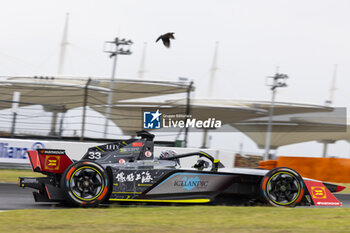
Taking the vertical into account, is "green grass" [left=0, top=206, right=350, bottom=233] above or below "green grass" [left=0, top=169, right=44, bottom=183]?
above

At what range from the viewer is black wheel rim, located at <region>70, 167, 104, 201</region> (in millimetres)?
7082

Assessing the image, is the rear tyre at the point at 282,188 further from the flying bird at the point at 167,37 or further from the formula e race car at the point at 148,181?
the flying bird at the point at 167,37

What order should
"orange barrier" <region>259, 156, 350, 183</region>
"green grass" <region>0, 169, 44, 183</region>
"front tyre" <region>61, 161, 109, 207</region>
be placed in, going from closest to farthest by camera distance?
"front tyre" <region>61, 161, 109, 207</region>
"green grass" <region>0, 169, 44, 183</region>
"orange barrier" <region>259, 156, 350, 183</region>

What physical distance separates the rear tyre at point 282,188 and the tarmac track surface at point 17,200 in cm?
300

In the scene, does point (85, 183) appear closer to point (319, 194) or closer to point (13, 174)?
point (319, 194)

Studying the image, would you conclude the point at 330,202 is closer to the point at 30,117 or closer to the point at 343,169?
the point at 343,169

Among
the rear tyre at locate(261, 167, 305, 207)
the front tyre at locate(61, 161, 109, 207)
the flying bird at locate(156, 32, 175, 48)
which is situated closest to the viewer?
the front tyre at locate(61, 161, 109, 207)

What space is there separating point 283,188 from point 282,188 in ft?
0.06

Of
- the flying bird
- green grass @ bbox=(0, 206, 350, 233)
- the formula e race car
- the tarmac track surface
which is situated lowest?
the tarmac track surface

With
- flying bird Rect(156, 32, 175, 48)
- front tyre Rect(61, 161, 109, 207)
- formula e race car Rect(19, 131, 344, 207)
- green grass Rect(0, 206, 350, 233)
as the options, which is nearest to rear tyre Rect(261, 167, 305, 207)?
formula e race car Rect(19, 131, 344, 207)

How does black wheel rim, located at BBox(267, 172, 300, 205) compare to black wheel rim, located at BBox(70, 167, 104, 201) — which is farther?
black wheel rim, located at BBox(267, 172, 300, 205)

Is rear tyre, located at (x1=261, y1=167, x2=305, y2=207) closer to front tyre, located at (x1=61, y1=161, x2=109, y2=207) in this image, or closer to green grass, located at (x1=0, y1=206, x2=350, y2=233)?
green grass, located at (x1=0, y1=206, x2=350, y2=233)

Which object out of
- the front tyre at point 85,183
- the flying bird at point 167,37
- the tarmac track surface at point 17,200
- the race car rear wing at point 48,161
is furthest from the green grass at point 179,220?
the flying bird at point 167,37

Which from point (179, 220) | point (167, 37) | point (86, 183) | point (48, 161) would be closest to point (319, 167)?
point (167, 37)
